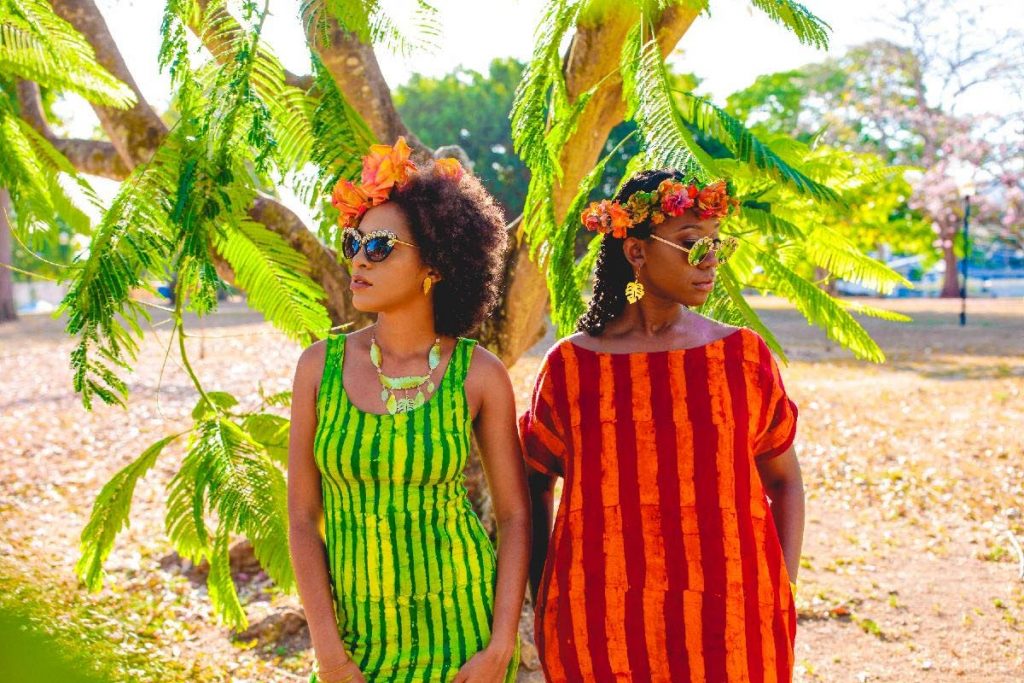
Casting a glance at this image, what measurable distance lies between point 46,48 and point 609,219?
1488 mm

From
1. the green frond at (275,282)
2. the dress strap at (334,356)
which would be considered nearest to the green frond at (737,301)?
the dress strap at (334,356)

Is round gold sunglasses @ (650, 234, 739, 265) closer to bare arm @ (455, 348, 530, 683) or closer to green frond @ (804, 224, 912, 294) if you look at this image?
bare arm @ (455, 348, 530, 683)

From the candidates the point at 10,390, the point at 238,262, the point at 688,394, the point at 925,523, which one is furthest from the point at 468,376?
the point at 10,390

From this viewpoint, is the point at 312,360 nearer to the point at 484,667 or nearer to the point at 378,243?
the point at 378,243

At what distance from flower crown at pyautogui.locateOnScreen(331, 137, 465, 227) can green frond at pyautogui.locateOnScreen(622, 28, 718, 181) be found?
0.50 metres

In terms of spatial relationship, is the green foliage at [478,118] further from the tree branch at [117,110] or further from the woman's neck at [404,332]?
the woman's neck at [404,332]

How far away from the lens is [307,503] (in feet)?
7.94

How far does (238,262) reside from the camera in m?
3.37

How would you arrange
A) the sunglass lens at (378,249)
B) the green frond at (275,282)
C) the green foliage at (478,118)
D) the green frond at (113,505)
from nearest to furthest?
the sunglass lens at (378,249), the green frond at (113,505), the green frond at (275,282), the green foliage at (478,118)

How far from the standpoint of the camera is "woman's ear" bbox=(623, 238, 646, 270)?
247cm

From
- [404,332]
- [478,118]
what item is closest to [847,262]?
[404,332]

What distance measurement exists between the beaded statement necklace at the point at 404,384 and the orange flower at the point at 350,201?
321mm

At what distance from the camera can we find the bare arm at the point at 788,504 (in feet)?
8.19

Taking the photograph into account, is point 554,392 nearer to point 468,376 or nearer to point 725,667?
point 468,376
